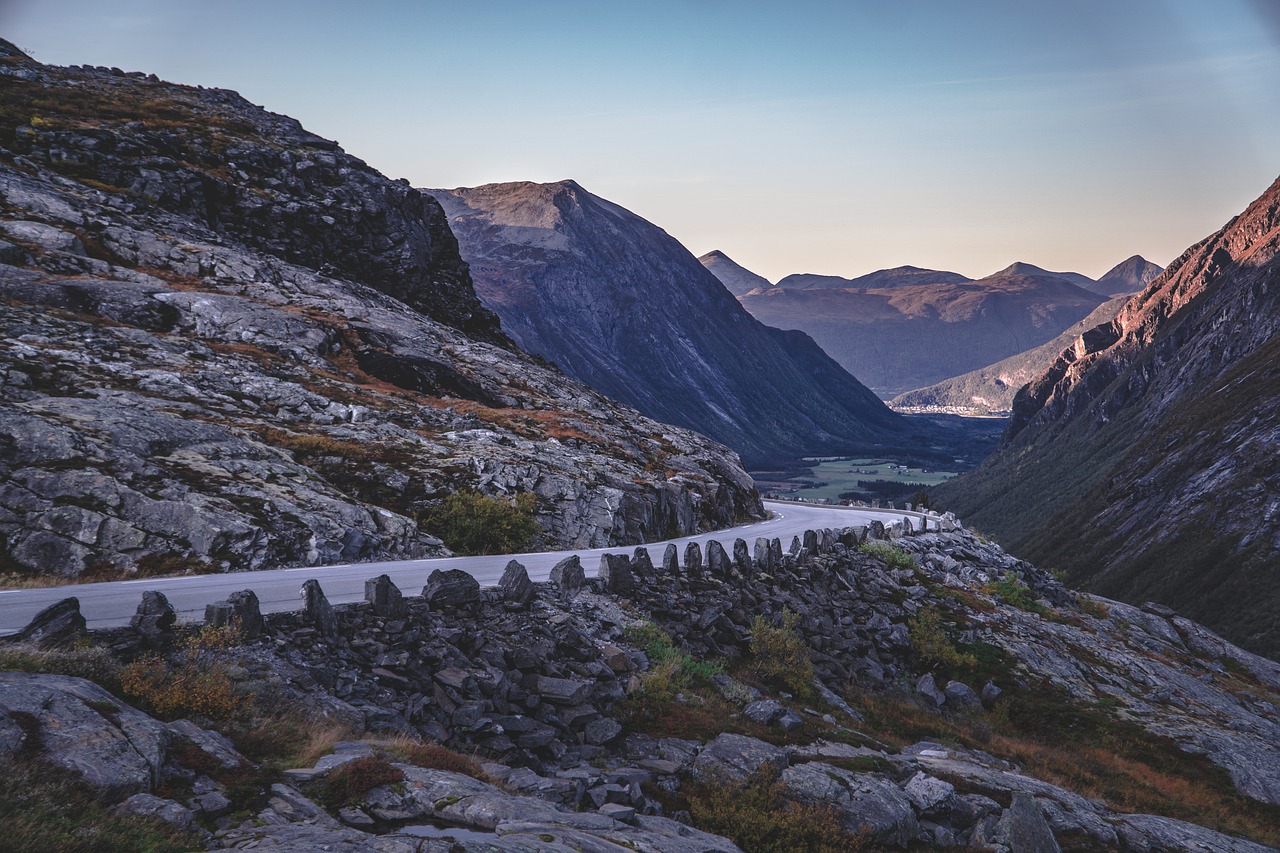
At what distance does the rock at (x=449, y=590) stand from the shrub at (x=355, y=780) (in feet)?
21.1

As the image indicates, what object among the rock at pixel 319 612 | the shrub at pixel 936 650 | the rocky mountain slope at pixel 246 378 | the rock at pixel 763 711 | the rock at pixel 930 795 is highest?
the rocky mountain slope at pixel 246 378

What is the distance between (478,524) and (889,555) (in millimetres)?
21339

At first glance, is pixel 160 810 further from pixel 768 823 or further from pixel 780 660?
pixel 780 660

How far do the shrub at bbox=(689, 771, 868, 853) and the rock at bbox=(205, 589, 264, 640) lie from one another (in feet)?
25.9

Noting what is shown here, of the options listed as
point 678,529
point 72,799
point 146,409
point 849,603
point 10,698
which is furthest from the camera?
point 678,529

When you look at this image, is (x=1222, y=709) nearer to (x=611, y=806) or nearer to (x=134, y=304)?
(x=611, y=806)

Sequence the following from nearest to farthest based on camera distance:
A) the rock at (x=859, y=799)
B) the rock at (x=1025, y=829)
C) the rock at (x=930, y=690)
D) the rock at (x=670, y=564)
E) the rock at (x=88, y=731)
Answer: the rock at (x=88, y=731)
the rock at (x=859, y=799)
the rock at (x=1025, y=829)
the rock at (x=670, y=564)
the rock at (x=930, y=690)

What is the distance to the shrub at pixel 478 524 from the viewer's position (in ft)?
91.4

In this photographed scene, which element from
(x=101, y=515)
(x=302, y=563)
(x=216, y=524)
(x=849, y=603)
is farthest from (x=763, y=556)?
(x=101, y=515)

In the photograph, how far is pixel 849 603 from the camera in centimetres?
3033

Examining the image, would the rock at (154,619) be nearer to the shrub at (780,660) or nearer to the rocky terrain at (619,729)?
the rocky terrain at (619,729)

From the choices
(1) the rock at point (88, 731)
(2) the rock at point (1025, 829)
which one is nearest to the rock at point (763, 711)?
(2) the rock at point (1025, 829)

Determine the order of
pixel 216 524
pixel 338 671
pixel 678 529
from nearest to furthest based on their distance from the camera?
pixel 338 671, pixel 216 524, pixel 678 529

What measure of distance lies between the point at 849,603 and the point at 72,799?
27.1 metres
